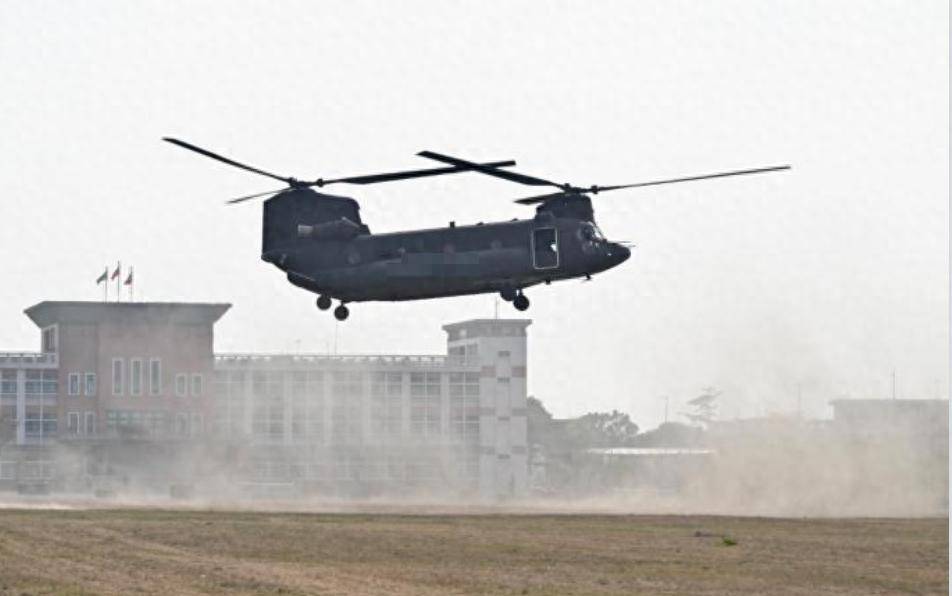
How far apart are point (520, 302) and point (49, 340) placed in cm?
14180

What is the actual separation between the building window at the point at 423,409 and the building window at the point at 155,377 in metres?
26.0

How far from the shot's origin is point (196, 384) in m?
189

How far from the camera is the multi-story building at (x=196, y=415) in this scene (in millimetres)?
184250

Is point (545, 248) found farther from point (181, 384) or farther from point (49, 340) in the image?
point (49, 340)

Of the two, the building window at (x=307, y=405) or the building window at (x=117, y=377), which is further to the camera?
the building window at (x=307, y=405)

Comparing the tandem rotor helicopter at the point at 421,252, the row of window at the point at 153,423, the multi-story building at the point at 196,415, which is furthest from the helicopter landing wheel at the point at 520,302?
the row of window at the point at 153,423

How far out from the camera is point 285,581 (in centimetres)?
7081

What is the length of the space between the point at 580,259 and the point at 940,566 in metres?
30.3

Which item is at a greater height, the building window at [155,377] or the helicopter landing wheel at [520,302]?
the building window at [155,377]

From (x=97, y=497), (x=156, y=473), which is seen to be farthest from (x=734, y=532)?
(x=156, y=473)

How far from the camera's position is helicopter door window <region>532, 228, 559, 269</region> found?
60844mm

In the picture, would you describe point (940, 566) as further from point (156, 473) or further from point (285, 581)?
point (156, 473)

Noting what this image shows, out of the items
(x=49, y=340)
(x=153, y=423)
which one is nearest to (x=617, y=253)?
(x=153, y=423)

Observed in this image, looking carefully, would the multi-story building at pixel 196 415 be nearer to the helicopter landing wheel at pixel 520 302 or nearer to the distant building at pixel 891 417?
the distant building at pixel 891 417
